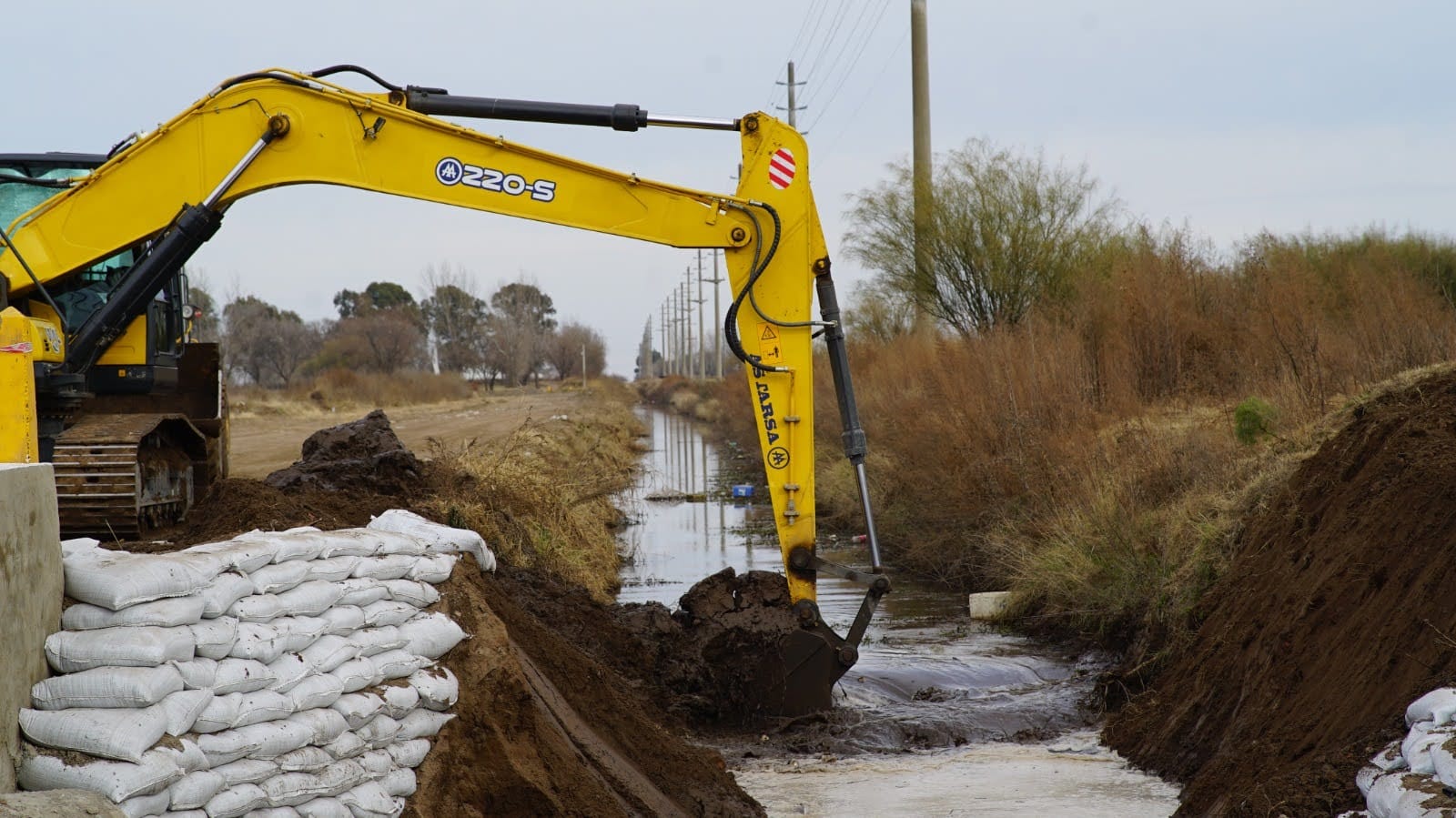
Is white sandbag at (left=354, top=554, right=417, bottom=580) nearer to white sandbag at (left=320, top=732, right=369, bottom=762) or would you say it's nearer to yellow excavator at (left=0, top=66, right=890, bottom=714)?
white sandbag at (left=320, top=732, right=369, bottom=762)

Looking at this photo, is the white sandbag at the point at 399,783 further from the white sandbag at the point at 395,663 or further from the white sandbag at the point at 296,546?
the white sandbag at the point at 296,546

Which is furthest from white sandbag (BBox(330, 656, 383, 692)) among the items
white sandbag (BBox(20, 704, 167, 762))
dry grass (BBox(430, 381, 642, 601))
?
dry grass (BBox(430, 381, 642, 601))

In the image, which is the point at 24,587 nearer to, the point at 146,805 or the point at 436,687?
the point at 146,805

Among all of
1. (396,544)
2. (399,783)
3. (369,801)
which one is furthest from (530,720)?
(369,801)

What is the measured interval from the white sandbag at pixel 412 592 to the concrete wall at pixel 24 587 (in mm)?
1705

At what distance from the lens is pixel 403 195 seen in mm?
8727

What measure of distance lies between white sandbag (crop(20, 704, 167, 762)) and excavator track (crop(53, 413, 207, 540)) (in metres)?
4.83

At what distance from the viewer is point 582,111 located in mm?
8820

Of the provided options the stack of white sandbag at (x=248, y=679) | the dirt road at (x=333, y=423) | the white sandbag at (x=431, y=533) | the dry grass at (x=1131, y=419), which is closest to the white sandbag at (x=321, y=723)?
the stack of white sandbag at (x=248, y=679)

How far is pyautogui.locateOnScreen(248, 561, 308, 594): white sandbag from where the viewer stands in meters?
5.42

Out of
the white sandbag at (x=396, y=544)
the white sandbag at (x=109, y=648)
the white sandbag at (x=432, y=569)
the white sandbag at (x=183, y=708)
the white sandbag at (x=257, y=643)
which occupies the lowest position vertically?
the white sandbag at (x=183, y=708)

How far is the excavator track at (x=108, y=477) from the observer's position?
9.02m

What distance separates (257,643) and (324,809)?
655 mm

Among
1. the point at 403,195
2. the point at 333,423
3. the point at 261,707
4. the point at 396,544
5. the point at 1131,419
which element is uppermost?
the point at 403,195
